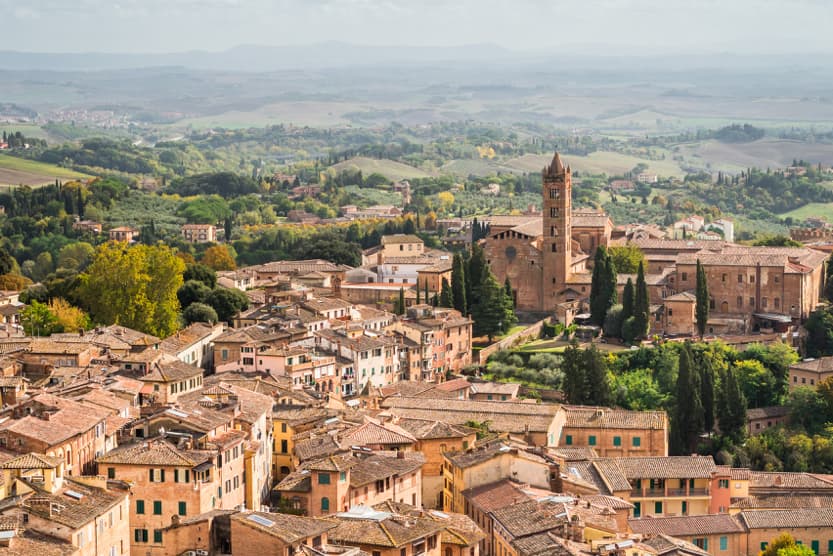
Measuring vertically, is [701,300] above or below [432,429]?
below

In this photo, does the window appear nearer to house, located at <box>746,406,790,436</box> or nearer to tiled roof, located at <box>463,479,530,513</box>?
tiled roof, located at <box>463,479,530,513</box>

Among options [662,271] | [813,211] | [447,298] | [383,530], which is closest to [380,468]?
[383,530]

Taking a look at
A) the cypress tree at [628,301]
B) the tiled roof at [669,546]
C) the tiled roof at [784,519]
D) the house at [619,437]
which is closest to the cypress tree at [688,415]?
the house at [619,437]

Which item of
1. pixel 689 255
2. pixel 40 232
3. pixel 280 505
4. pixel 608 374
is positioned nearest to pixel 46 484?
pixel 280 505

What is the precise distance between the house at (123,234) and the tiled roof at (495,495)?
66.1 m

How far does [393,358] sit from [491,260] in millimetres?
16895

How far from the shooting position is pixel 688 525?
40656mm

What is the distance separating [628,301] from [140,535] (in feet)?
114

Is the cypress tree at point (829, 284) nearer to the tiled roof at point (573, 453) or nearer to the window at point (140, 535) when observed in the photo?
the tiled roof at point (573, 453)

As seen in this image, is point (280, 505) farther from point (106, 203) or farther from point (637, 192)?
point (637, 192)

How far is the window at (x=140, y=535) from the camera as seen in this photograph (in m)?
35.5

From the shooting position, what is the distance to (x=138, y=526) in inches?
1404

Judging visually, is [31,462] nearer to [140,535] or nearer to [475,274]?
[140,535]

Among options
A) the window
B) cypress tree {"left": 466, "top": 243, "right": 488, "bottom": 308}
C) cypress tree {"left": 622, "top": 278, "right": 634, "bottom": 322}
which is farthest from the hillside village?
cypress tree {"left": 466, "top": 243, "right": 488, "bottom": 308}
